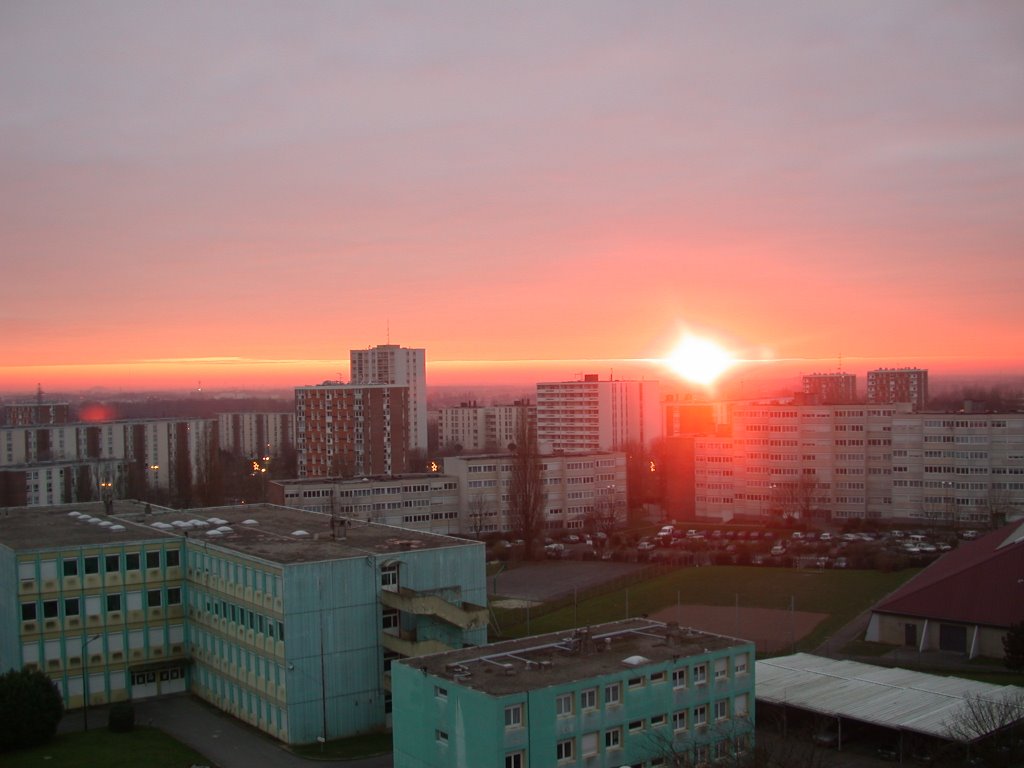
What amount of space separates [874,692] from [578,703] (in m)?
6.14

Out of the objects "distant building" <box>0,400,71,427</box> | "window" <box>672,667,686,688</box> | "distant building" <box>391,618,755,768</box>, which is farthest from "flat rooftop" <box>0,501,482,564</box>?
"distant building" <box>0,400,71,427</box>

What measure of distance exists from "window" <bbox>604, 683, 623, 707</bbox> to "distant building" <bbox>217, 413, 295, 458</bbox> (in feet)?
255

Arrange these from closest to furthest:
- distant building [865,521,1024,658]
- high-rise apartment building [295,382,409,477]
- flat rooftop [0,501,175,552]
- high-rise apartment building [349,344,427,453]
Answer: flat rooftop [0,501,175,552] → distant building [865,521,1024,658] → high-rise apartment building [295,382,409,477] → high-rise apartment building [349,344,427,453]

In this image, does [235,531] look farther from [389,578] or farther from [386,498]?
[386,498]

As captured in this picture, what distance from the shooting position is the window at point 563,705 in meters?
13.2

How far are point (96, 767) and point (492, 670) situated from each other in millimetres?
6569

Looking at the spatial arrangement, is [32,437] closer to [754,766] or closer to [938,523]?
[938,523]

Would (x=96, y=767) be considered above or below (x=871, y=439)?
below

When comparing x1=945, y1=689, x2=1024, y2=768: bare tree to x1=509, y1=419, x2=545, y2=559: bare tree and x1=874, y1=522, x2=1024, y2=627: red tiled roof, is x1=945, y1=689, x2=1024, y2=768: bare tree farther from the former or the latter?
x1=509, y1=419, x2=545, y2=559: bare tree

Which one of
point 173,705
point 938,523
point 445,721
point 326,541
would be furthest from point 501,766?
point 938,523

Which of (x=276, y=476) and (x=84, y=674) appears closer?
(x=84, y=674)

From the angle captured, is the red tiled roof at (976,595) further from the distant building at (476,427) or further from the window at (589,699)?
the distant building at (476,427)

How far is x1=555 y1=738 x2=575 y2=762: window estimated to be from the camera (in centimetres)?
1321

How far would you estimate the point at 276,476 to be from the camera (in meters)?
67.5
